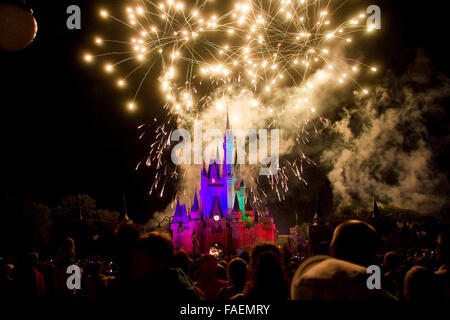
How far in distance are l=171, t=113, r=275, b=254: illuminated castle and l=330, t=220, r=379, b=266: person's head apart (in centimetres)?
5516

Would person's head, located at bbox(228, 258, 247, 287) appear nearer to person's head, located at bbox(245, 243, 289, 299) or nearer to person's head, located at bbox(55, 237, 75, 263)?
person's head, located at bbox(245, 243, 289, 299)

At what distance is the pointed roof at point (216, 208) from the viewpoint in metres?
65.4

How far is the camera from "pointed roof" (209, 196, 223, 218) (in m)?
65.4

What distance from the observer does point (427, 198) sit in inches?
2392

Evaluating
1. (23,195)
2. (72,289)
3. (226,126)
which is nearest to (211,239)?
(226,126)

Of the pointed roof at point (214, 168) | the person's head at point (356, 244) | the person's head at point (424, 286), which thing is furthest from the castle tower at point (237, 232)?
the person's head at point (356, 244)

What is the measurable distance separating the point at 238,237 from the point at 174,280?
6201 cm

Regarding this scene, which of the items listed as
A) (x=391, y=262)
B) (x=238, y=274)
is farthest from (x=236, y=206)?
(x=238, y=274)

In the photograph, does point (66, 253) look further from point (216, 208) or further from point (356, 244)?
point (216, 208)

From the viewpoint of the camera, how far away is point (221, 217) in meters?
64.7

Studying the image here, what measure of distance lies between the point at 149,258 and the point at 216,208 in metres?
63.7

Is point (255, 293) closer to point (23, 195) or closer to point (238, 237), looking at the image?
point (23, 195)

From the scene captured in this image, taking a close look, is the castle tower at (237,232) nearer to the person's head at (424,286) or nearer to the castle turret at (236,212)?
the castle turret at (236,212)

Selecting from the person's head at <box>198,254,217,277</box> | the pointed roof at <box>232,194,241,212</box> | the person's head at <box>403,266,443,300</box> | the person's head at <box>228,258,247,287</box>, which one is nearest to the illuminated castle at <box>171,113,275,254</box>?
the pointed roof at <box>232,194,241,212</box>
